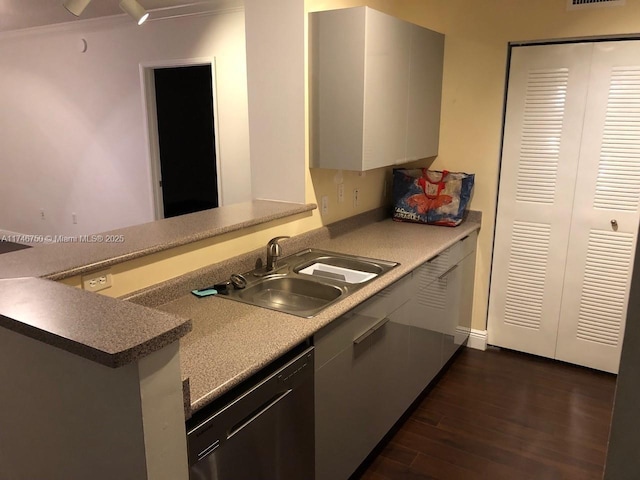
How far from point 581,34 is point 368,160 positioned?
4.98ft

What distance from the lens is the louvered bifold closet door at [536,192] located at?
10.1 ft

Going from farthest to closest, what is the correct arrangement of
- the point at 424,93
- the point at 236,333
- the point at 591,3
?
the point at 424,93, the point at 591,3, the point at 236,333

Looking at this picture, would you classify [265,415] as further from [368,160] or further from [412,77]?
[412,77]

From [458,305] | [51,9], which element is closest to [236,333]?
[458,305]

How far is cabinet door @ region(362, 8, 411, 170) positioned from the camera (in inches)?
98.9

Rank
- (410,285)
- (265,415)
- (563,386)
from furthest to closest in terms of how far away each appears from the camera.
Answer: (563,386)
(410,285)
(265,415)

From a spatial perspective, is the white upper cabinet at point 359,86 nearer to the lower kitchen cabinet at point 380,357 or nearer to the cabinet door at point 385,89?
the cabinet door at point 385,89

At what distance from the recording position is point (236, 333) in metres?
1.72

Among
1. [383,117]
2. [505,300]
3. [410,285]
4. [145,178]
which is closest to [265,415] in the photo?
[410,285]

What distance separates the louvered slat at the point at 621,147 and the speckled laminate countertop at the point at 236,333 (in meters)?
1.26

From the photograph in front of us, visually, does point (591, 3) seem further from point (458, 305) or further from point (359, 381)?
point (359, 381)

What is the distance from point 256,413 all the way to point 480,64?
267 centimetres

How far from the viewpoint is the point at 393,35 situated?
Result: 2.67 meters

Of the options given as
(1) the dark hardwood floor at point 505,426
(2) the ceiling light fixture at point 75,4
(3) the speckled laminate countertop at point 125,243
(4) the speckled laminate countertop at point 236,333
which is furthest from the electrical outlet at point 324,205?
(2) the ceiling light fixture at point 75,4
